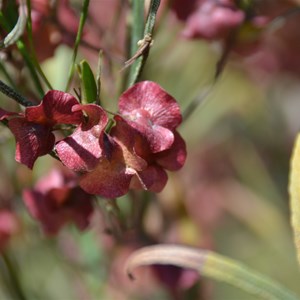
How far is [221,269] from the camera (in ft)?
3.57

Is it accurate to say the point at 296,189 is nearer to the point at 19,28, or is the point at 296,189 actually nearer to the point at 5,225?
the point at 19,28

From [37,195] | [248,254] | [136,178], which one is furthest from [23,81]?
[248,254]

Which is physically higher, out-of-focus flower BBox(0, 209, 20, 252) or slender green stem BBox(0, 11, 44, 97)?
slender green stem BBox(0, 11, 44, 97)

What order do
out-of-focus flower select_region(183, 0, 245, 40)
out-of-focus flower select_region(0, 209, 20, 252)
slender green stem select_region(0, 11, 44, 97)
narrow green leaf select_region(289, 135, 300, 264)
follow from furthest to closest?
out-of-focus flower select_region(0, 209, 20, 252) → out-of-focus flower select_region(183, 0, 245, 40) → narrow green leaf select_region(289, 135, 300, 264) → slender green stem select_region(0, 11, 44, 97)

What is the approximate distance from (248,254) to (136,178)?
4.47 ft

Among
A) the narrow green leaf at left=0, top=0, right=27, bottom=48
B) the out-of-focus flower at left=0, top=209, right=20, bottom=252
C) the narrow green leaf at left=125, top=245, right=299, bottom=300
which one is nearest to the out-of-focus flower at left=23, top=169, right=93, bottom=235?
the narrow green leaf at left=125, top=245, right=299, bottom=300

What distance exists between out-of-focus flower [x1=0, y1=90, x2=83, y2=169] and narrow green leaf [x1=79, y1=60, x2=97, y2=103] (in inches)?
1.3

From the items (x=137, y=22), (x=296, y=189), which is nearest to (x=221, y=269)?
(x=296, y=189)

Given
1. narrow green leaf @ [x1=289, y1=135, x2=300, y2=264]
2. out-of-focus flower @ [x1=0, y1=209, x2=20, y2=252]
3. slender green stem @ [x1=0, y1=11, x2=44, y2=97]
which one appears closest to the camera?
slender green stem @ [x1=0, y1=11, x2=44, y2=97]

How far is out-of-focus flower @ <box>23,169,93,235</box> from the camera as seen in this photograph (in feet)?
3.61

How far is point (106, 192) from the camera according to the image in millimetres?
852

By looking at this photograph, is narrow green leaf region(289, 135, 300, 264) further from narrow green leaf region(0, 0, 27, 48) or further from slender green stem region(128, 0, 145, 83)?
narrow green leaf region(0, 0, 27, 48)

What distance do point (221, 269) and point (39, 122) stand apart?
1.20 ft

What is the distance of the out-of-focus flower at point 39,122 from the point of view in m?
0.84
